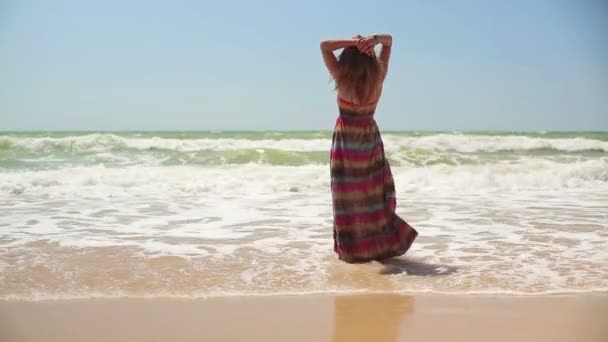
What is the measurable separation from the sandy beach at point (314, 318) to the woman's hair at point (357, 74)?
116 centimetres

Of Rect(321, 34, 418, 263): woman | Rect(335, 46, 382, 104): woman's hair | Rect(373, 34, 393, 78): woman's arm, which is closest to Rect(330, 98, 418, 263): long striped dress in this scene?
Rect(321, 34, 418, 263): woman

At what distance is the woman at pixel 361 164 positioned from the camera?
3.06 metres

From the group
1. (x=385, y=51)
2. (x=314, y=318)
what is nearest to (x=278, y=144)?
(x=385, y=51)

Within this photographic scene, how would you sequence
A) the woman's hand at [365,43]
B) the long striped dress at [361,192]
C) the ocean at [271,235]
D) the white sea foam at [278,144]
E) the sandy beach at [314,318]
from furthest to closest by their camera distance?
the white sea foam at [278,144]
the long striped dress at [361,192]
the ocean at [271,235]
the woman's hand at [365,43]
the sandy beach at [314,318]

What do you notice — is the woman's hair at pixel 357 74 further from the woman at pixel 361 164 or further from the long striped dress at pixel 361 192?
the long striped dress at pixel 361 192

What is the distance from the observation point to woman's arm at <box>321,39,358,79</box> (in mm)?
3000

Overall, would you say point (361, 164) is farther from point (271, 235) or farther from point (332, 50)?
point (271, 235)

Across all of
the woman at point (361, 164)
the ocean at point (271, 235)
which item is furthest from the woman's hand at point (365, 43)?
the ocean at point (271, 235)

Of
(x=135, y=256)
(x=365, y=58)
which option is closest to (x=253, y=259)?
(x=135, y=256)

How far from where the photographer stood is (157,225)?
16.5 feet

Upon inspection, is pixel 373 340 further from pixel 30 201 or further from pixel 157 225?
pixel 30 201

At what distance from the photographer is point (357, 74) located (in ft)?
10.0

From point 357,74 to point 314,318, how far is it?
4.52 feet

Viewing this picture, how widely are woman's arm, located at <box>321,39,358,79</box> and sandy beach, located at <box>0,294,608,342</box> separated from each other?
1.28 metres
